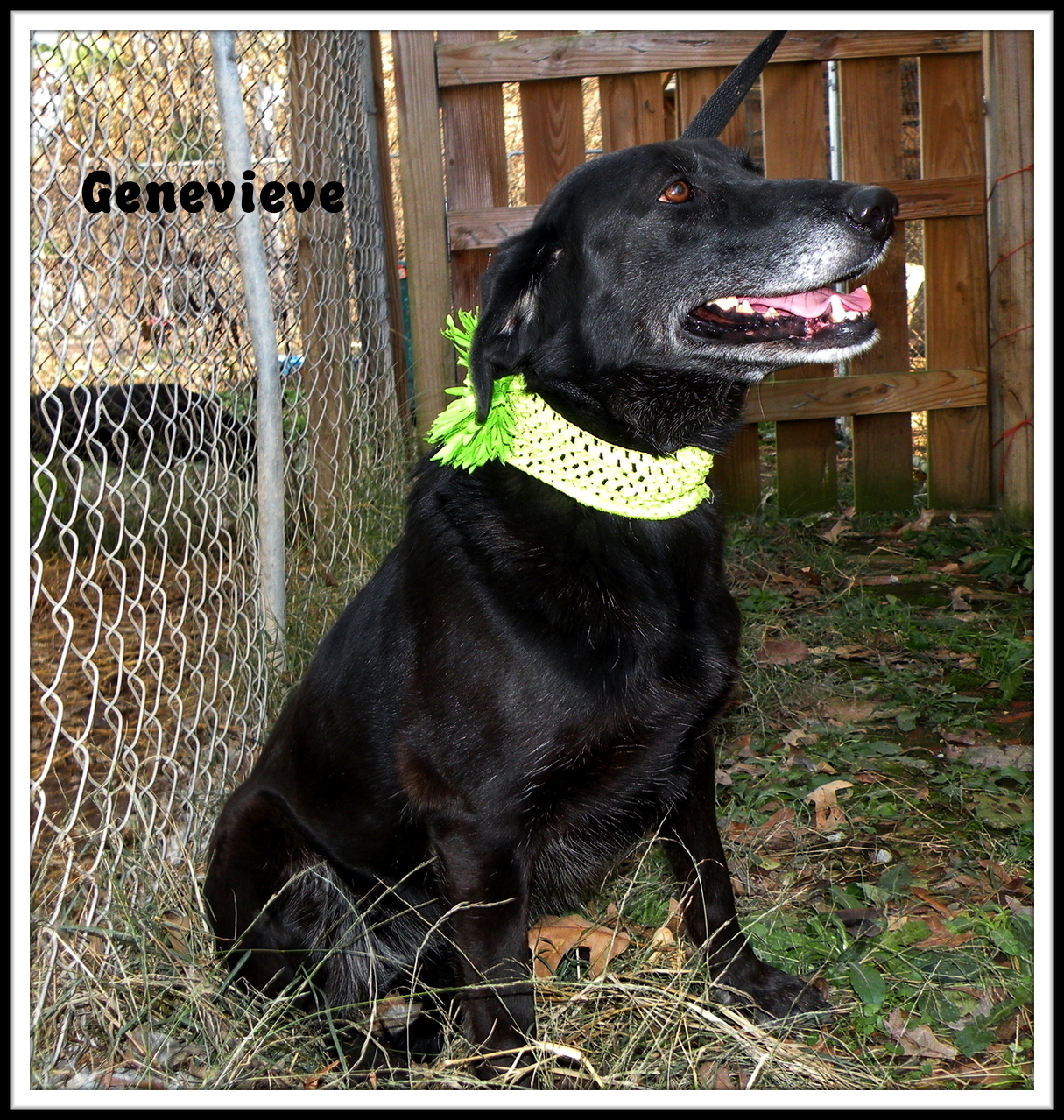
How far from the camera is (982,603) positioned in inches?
171

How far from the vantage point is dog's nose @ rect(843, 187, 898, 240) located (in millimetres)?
2148

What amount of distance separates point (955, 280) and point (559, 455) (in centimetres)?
381

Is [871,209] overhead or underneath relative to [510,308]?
overhead

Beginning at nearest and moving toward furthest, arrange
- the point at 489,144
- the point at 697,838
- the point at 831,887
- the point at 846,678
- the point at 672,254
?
1. the point at 672,254
2. the point at 697,838
3. the point at 831,887
4. the point at 846,678
5. the point at 489,144

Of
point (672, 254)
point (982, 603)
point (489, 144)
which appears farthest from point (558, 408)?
point (489, 144)

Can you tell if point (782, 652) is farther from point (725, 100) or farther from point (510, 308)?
point (510, 308)

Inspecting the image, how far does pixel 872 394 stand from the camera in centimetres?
534

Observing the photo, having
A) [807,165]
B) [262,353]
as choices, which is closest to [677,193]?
[262,353]

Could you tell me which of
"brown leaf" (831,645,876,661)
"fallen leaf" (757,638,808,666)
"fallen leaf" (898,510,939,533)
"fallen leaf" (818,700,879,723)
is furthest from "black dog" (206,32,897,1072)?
"fallen leaf" (898,510,939,533)

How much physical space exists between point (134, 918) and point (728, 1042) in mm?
1267

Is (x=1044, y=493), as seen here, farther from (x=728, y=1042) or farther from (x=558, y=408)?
(x=728, y=1042)

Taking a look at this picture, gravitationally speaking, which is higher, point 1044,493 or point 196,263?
point 196,263

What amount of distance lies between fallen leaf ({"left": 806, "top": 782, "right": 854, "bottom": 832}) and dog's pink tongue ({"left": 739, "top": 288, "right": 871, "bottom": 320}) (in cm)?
141

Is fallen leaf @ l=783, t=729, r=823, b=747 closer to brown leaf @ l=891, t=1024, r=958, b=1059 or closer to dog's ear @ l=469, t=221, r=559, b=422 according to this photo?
brown leaf @ l=891, t=1024, r=958, b=1059
